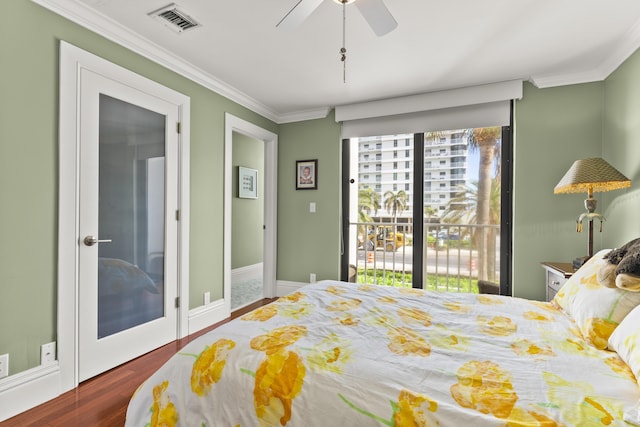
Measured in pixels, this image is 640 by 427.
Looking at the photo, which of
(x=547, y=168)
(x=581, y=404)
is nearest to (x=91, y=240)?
(x=581, y=404)

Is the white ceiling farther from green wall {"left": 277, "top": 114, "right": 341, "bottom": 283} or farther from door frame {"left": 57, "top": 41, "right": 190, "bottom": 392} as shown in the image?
green wall {"left": 277, "top": 114, "right": 341, "bottom": 283}

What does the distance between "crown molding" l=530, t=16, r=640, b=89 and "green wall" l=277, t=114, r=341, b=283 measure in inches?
83.6

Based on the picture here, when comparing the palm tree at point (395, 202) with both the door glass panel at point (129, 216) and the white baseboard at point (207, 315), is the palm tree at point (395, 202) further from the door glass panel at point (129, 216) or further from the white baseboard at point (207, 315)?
the door glass panel at point (129, 216)

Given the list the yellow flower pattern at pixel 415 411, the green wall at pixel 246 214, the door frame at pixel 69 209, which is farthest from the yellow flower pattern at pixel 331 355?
the green wall at pixel 246 214

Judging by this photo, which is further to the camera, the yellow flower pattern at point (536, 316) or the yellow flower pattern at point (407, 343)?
the yellow flower pattern at point (536, 316)

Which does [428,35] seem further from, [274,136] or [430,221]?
[274,136]

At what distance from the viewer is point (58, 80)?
6.25ft

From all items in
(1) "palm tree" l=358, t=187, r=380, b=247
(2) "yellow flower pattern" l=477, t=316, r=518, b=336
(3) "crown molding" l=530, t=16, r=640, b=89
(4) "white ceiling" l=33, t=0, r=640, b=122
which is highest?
(4) "white ceiling" l=33, t=0, r=640, b=122

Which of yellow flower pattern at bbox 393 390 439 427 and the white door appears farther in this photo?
the white door

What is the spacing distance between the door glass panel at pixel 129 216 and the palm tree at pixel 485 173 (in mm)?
3075

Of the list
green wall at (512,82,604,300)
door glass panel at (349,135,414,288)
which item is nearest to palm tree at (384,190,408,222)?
door glass panel at (349,135,414,288)

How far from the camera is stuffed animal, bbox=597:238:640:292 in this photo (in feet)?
3.99

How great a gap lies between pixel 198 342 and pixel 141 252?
151 centimetres

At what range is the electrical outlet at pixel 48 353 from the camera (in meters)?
1.84
